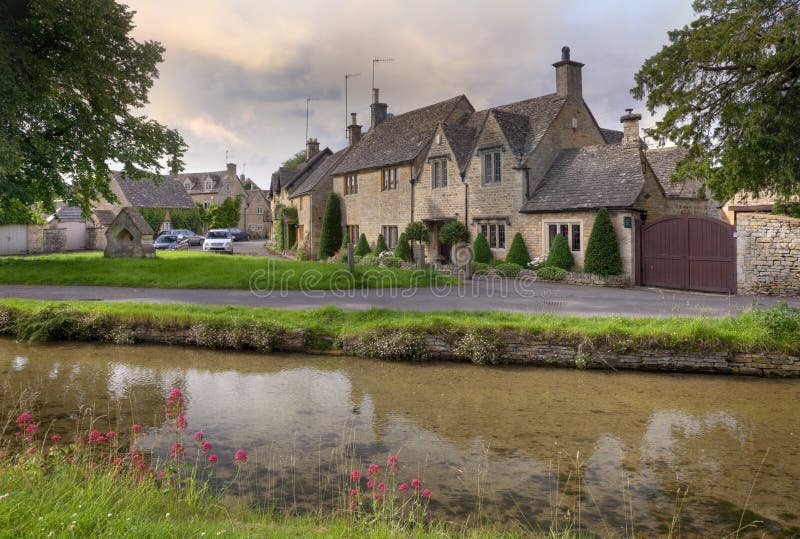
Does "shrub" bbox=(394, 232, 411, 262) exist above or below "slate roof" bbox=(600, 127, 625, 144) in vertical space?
below

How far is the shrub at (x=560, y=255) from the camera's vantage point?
27.6m

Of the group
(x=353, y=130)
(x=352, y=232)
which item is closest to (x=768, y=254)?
(x=352, y=232)

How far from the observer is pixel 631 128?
28516 millimetres

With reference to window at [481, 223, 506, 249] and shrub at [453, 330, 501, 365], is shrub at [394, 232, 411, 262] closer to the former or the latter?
window at [481, 223, 506, 249]

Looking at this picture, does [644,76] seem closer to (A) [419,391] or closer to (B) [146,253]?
(A) [419,391]

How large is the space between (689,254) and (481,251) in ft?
37.1

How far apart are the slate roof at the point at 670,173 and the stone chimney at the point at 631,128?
4.29 meters

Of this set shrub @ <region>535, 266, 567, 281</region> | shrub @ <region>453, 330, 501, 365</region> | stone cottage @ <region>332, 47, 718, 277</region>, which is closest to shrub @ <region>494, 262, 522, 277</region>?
shrub @ <region>535, 266, 567, 281</region>

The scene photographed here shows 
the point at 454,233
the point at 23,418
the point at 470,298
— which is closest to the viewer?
the point at 23,418

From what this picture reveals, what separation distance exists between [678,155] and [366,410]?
95.5 feet

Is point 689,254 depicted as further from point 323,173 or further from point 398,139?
point 323,173

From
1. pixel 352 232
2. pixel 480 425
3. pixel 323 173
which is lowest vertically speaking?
pixel 480 425

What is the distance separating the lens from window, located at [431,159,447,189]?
3566cm

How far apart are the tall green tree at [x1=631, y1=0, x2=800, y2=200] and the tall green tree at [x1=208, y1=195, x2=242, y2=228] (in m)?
72.0
